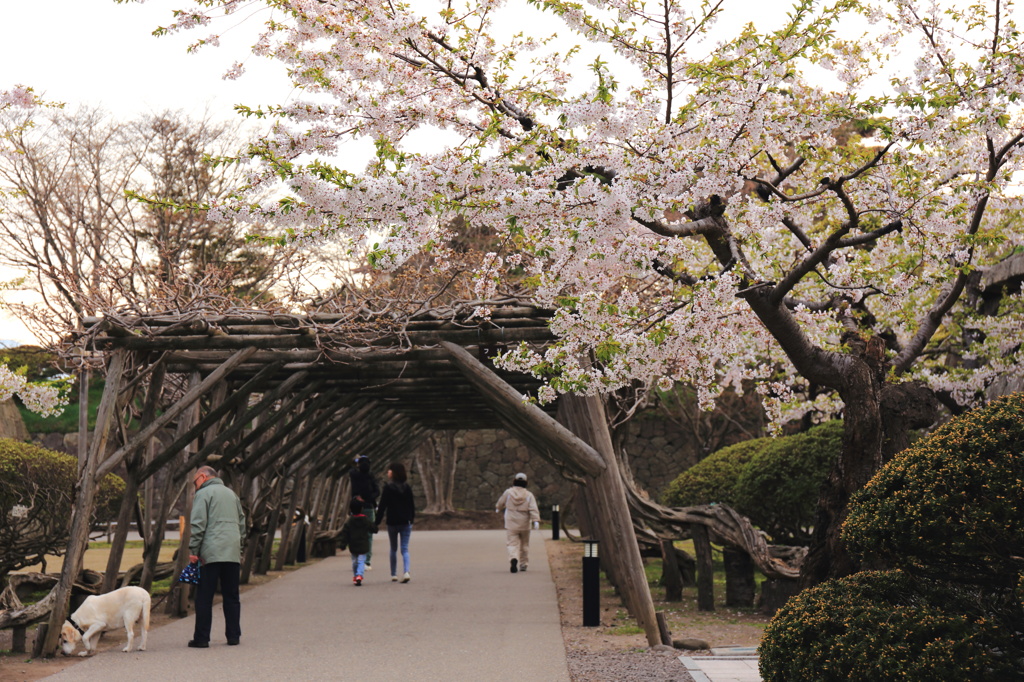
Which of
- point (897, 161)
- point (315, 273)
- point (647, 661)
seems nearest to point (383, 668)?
point (647, 661)

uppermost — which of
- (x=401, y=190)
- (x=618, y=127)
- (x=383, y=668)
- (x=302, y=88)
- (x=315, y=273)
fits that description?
(x=315, y=273)

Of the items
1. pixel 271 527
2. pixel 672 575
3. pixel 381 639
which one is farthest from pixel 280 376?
pixel 672 575

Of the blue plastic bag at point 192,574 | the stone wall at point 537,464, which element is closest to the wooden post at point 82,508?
the blue plastic bag at point 192,574

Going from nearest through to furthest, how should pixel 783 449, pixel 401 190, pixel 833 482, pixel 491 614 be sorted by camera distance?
pixel 401 190 < pixel 833 482 < pixel 491 614 < pixel 783 449

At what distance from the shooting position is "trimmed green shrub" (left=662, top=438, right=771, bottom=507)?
43.8 feet

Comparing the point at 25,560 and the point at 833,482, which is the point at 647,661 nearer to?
the point at 833,482

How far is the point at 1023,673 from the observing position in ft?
15.5

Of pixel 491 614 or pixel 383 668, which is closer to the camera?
pixel 383 668

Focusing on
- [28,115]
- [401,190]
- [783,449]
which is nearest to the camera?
[401,190]

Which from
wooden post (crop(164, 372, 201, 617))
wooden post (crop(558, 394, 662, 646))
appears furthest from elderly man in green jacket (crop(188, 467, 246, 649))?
wooden post (crop(558, 394, 662, 646))

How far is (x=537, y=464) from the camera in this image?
32375 mm

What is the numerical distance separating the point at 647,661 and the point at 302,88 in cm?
516

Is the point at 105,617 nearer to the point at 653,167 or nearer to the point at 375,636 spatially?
the point at 375,636

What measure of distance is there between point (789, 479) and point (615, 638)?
3386 mm
